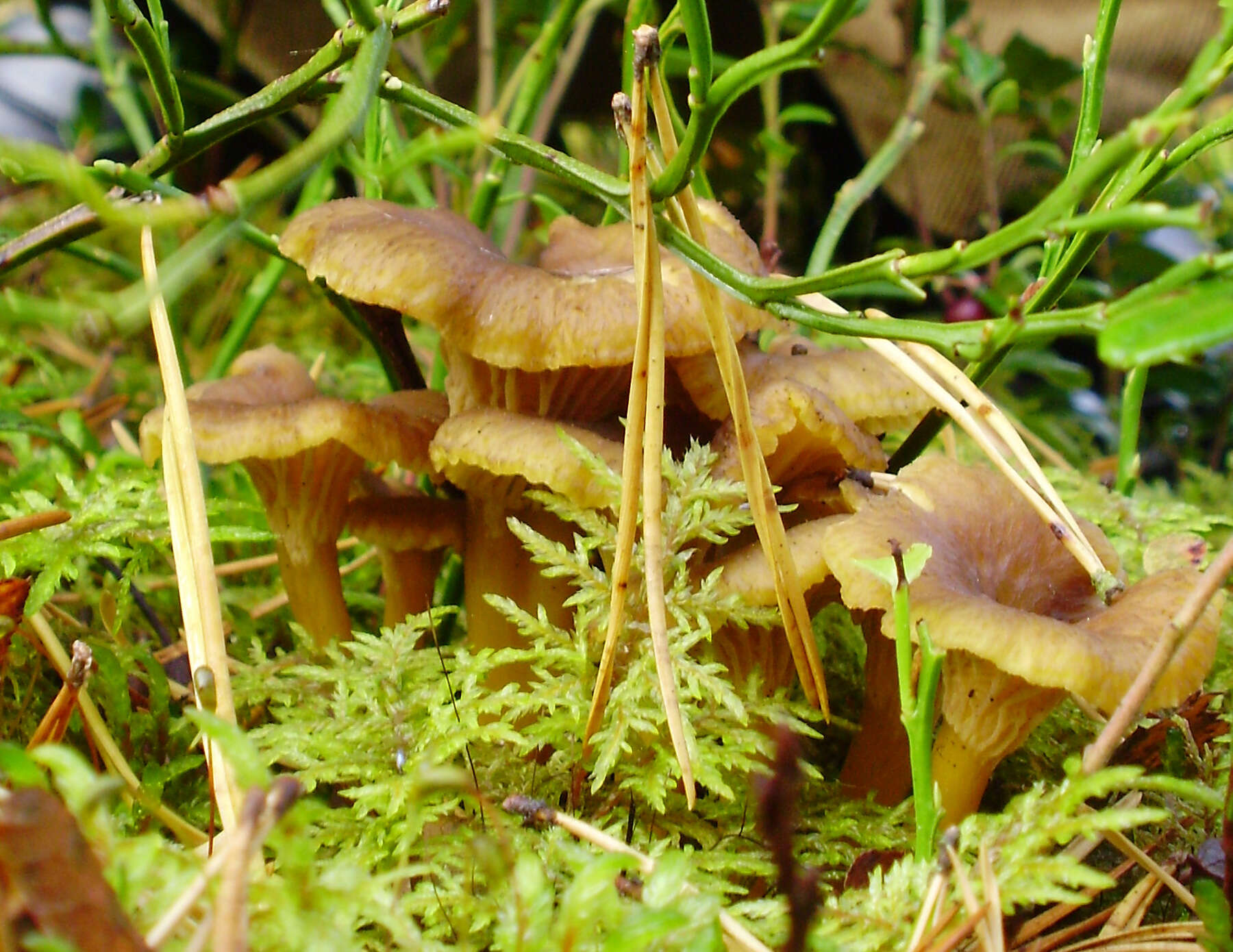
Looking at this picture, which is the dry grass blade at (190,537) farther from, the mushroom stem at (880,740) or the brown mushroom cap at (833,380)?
the mushroom stem at (880,740)

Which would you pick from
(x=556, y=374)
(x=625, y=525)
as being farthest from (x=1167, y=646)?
(x=556, y=374)

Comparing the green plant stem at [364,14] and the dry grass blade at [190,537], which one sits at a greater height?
the green plant stem at [364,14]

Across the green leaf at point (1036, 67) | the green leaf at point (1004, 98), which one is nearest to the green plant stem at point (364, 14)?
the green leaf at point (1004, 98)

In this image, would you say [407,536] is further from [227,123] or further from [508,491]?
[227,123]

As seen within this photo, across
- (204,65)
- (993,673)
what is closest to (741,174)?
(204,65)

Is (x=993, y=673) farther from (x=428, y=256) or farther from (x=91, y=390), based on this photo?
(x=91, y=390)

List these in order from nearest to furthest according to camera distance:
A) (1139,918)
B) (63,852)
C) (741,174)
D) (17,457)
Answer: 1. (63,852)
2. (1139,918)
3. (17,457)
4. (741,174)
